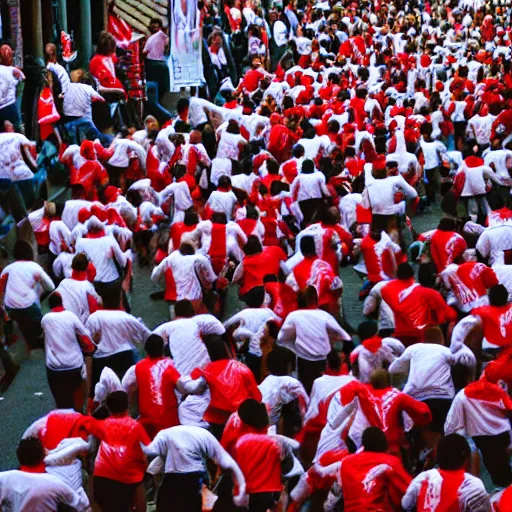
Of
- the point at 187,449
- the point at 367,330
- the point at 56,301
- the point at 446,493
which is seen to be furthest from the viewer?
the point at 56,301

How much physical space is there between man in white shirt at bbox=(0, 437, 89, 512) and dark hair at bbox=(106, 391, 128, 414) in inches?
36.4

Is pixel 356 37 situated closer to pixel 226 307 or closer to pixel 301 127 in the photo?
pixel 301 127

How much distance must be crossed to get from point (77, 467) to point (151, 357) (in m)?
1.37

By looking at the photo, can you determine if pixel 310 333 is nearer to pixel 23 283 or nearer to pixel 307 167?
pixel 23 283

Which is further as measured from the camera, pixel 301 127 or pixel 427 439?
pixel 301 127

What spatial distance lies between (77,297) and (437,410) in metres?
3.78

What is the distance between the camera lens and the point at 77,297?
1411cm

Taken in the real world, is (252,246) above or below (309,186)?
above

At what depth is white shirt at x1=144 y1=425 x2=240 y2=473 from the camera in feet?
33.9

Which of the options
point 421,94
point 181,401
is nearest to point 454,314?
point 181,401

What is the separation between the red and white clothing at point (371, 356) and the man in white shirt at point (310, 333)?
0.81 m

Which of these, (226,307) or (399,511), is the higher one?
(399,511)

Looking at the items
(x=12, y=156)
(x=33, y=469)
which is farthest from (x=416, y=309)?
(x=12, y=156)

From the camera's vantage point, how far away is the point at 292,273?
14695 mm
